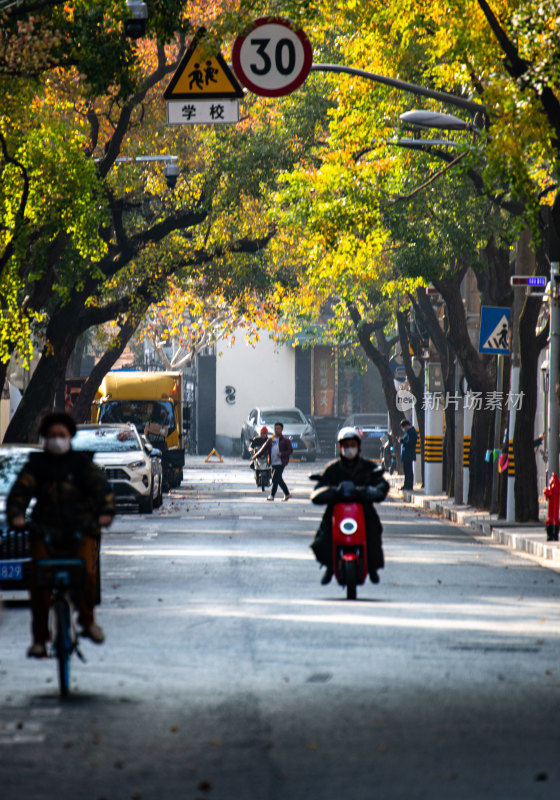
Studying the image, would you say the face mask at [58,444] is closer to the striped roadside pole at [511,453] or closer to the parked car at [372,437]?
the striped roadside pole at [511,453]

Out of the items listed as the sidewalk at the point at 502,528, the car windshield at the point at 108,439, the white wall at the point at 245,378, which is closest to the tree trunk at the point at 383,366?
the sidewalk at the point at 502,528

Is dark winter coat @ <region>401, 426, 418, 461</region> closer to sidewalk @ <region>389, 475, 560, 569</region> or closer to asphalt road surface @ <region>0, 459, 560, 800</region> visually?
sidewalk @ <region>389, 475, 560, 569</region>

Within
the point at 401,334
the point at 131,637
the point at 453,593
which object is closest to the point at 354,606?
the point at 453,593

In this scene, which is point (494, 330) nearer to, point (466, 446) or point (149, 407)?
point (466, 446)

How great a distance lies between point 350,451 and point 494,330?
12.7m

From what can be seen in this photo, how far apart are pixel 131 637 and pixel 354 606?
2.80m

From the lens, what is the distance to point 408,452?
42.1m

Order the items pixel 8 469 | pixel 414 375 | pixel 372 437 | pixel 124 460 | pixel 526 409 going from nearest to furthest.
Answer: pixel 8 469, pixel 526 409, pixel 124 460, pixel 414 375, pixel 372 437

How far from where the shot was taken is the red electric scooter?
48.4 feet

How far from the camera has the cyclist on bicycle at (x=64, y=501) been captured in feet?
32.5

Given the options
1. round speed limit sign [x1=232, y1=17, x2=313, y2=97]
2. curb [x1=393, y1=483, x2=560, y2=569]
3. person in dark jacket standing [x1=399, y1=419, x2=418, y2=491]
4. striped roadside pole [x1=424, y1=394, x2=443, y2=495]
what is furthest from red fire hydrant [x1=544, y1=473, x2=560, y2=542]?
person in dark jacket standing [x1=399, y1=419, x2=418, y2=491]

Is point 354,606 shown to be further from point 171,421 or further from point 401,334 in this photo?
point 401,334

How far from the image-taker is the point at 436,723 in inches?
336

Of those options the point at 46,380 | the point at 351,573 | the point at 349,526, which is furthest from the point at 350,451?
the point at 46,380
